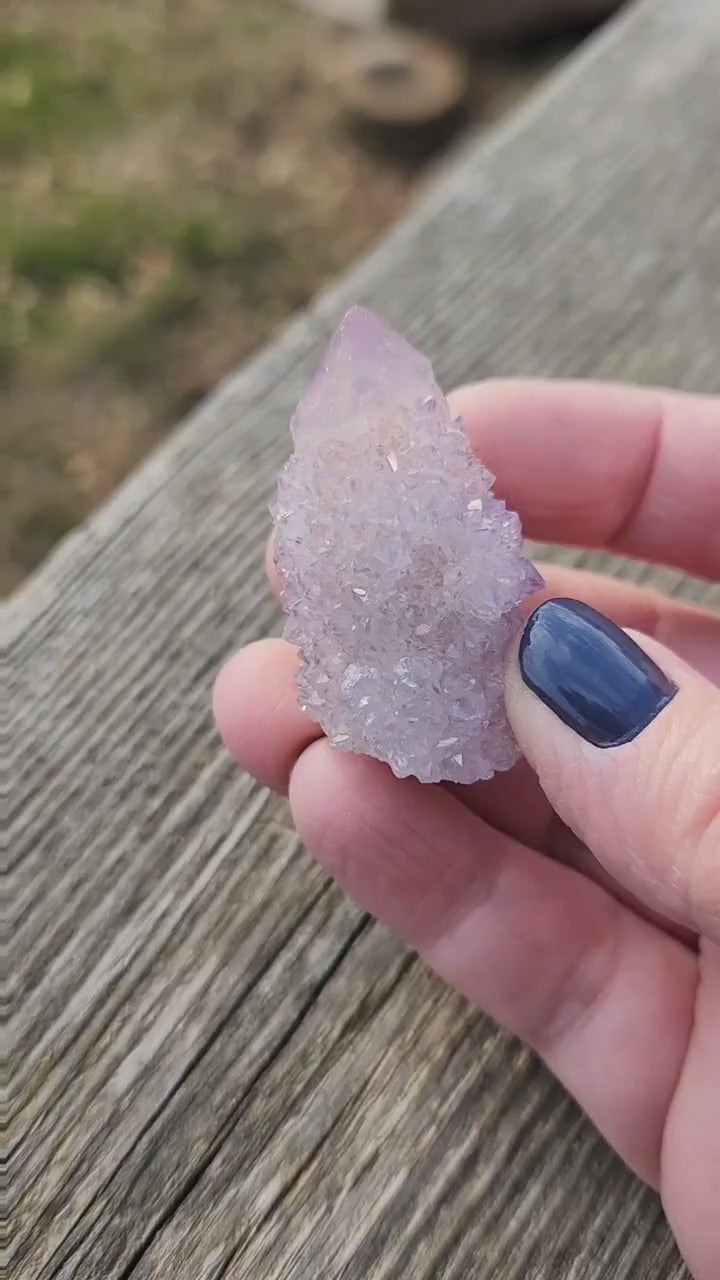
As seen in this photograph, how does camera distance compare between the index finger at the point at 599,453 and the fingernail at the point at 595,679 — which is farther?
the index finger at the point at 599,453

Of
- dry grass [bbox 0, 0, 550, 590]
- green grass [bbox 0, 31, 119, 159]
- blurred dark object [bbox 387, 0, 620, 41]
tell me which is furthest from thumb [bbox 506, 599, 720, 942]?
blurred dark object [bbox 387, 0, 620, 41]

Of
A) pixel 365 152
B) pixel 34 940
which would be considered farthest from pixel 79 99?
pixel 34 940

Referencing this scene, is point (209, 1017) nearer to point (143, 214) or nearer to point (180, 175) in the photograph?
point (143, 214)

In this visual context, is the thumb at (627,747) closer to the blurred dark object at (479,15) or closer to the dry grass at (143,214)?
the dry grass at (143,214)

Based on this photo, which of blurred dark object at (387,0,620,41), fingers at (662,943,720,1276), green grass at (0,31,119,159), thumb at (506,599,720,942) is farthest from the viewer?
blurred dark object at (387,0,620,41)

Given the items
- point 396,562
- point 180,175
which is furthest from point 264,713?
point 180,175

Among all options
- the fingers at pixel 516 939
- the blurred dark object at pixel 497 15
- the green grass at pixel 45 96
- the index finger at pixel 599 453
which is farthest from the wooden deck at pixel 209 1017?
the blurred dark object at pixel 497 15

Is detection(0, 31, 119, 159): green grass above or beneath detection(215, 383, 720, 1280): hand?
above

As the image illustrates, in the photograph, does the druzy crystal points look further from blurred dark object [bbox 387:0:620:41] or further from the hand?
blurred dark object [bbox 387:0:620:41]
